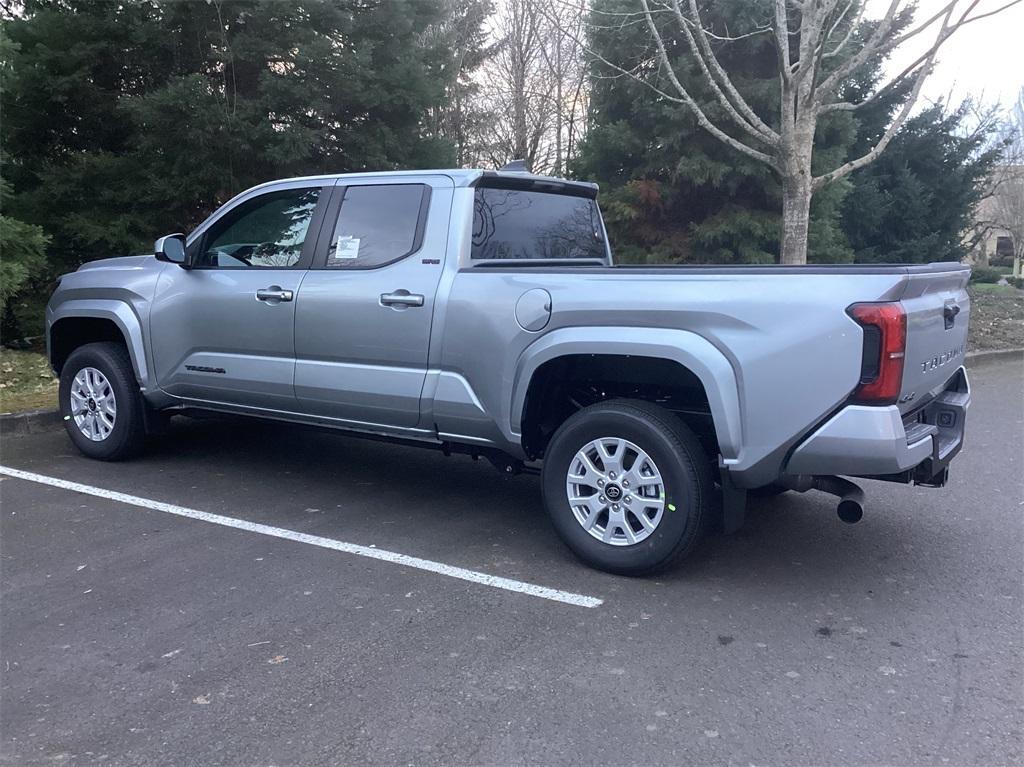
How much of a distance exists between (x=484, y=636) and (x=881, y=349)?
78.0 inches

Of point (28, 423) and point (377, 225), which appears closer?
point (377, 225)

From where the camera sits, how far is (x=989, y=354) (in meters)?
12.4

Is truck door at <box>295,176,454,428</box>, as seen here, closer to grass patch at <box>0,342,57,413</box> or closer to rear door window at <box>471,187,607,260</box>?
rear door window at <box>471,187,607,260</box>

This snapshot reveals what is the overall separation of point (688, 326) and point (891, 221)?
505 inches

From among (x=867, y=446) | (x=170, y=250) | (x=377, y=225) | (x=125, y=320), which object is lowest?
(x=867, y=446)

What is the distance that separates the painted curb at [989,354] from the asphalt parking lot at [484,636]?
6898mm

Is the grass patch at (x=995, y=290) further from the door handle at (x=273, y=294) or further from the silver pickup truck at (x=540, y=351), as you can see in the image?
the door handle at (x=273, y=294)

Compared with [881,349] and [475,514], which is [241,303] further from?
[881,349]

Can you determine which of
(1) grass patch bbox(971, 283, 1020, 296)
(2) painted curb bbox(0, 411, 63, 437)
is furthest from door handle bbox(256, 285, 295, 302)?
(1) grass patch bbox(971, 283, 1020, 296)

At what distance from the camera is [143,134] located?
10414 millimetres

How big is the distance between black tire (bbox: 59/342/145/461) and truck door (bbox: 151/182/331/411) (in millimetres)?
326

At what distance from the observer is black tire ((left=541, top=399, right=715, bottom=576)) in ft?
13.4

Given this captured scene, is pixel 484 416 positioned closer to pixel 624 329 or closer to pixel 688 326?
pixel 624 329

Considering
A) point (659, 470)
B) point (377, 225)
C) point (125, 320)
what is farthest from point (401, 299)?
point (125, 320)
